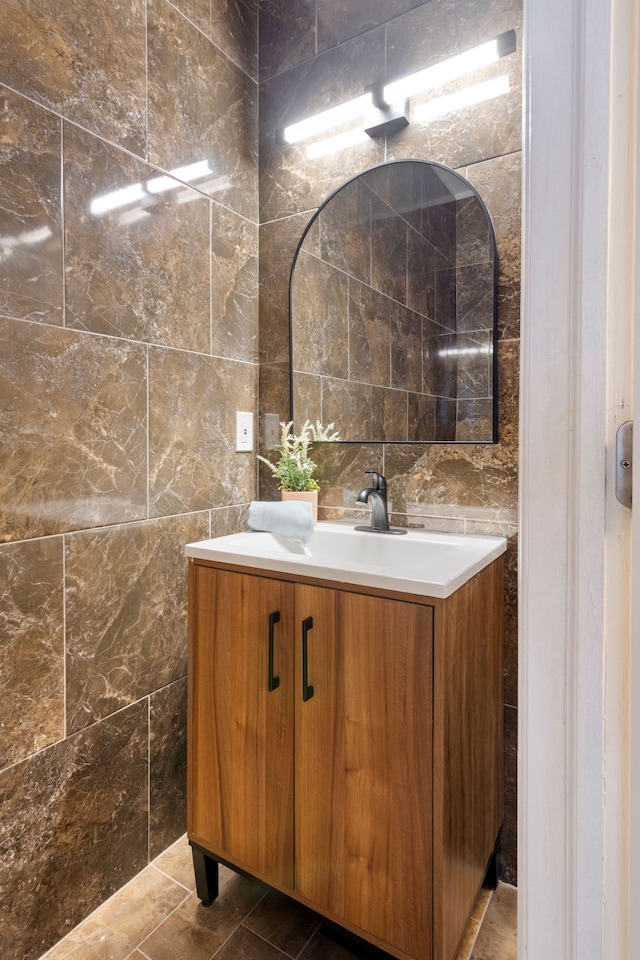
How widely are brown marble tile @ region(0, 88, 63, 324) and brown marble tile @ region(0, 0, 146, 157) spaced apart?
0.06 meters

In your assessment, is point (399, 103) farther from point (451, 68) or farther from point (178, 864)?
point (178, 864)

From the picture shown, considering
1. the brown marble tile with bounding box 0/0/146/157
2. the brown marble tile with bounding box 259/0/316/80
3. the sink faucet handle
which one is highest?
the brown marble tile with bounding box 259/0/316/80

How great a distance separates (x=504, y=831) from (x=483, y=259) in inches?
58.3

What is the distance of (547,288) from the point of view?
0.41m

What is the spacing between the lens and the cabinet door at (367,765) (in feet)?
3.11

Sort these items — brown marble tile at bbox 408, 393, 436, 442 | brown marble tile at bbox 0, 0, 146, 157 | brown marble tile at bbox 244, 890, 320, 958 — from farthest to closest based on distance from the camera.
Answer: brown marble tile at bbox 408, 393, 436, 442, brown marble tile at bbox 244, 890, 320, 958, brown marble tile at bbox 0, 0, 146, 157

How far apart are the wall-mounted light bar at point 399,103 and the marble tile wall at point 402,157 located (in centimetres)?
2

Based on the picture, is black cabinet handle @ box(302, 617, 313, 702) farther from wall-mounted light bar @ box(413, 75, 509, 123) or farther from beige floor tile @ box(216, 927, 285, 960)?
wall-mounted light bar @ box(413, 75, 509, 123)

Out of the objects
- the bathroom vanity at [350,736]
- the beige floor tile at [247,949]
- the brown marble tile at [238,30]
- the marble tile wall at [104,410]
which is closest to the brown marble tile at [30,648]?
the marble tile wall at [104,410]

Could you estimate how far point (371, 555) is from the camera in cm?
141

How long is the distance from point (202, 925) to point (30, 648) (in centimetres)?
77

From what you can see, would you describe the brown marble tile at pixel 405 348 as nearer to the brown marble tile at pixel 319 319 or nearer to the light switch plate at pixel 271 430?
the brown marble tile at pixel 319 319

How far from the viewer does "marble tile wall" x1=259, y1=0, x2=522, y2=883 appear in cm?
132

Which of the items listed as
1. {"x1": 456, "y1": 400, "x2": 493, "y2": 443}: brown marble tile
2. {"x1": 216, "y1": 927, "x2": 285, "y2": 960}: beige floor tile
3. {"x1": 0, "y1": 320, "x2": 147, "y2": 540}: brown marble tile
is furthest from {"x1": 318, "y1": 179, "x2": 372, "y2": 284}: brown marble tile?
{"x1": 216, "y1": 927, "x2": 285, "y2": 960}: beige floor tile
